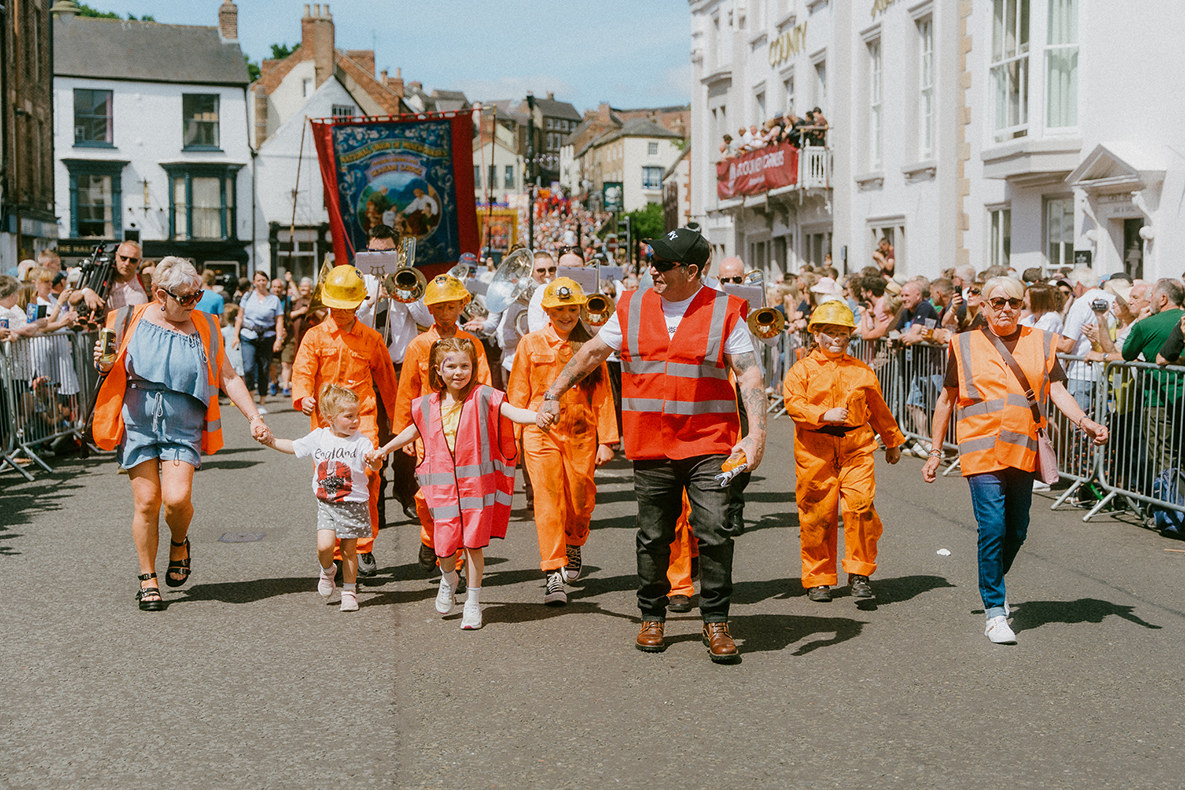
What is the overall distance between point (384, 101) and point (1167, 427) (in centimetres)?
5806

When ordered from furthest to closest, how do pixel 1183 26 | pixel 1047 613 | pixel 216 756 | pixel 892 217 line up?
pixel 892 217 → pixel 1183 26 → pixel 1047 613 → pixel 216 756

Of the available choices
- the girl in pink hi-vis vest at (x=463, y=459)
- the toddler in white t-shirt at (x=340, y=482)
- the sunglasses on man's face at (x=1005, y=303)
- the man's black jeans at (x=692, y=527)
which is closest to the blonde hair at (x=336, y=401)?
the toddler in white t-shirt at (x=340, y=482)

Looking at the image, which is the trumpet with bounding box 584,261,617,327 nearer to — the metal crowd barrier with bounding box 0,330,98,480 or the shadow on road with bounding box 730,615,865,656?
the shadow on road with bounding box 730,615,865,656

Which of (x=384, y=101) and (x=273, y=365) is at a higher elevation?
(x=384, y=101)

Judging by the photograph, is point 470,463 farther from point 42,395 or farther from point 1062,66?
point 1062,66

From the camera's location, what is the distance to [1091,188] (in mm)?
16188

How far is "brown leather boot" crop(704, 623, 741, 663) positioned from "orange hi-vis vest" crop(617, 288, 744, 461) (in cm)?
78

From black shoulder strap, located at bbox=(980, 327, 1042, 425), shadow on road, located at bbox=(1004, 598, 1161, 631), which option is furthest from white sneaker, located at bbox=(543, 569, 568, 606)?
black shoulder strap, located at bbox=(980, 327, 1042, 425)

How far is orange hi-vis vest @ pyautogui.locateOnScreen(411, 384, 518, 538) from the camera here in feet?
20.9

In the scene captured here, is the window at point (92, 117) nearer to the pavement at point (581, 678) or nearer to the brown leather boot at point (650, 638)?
the pavement at point (581, 678)

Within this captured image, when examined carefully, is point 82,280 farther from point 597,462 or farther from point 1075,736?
point 1075,736

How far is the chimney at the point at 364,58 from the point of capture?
67.7 m

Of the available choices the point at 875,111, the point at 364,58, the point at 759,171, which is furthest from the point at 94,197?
the point at 875,111

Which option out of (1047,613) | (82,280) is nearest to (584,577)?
(1047,613)
